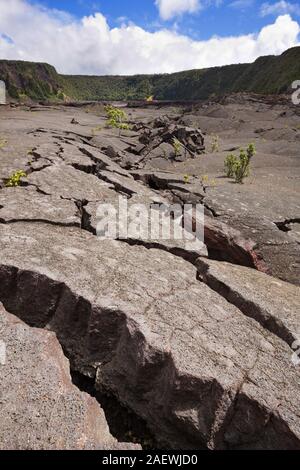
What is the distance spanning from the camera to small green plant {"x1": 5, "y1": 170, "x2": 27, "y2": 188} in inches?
234

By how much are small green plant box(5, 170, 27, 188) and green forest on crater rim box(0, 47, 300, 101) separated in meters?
77.9

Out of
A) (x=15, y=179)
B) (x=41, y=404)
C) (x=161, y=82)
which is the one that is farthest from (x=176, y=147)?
(x=161, y=82)

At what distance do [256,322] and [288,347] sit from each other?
1.21ft

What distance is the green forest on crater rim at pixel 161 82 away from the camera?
91562 mm

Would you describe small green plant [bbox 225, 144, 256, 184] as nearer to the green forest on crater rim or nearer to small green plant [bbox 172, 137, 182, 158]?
small green plant [bbox 172, 137, 182, 158]

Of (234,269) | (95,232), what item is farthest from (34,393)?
(234,269)

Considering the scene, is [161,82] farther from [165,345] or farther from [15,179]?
[165,345]

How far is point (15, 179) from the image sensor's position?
5988mm

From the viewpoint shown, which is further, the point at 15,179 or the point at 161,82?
the point at 161,82

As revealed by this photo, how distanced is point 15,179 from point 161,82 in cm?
18110

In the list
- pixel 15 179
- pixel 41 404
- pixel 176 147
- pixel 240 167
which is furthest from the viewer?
pixel 176 147

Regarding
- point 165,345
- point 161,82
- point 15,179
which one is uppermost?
point 161,82

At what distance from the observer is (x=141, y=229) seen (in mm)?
5035

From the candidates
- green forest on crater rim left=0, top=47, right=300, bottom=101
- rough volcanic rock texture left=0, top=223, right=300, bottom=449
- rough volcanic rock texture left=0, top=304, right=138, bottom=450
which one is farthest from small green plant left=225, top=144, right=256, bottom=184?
green forest on crater rim left=0, top=47, right=300, bottom=101
